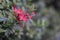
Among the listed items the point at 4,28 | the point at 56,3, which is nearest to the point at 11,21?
the point at 4,28

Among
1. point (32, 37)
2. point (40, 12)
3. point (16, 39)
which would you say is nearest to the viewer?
point (16, 39)

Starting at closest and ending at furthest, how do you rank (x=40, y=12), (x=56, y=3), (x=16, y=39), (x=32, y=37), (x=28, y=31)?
(x=16, y=39)
(x=28, y=31)
(x=32, y=37)
(x=40, y=12)
(x=56, y=3)

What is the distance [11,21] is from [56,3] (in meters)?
1.91

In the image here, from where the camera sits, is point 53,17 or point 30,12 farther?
point 53,17

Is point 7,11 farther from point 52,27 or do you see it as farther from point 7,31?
point 52,27

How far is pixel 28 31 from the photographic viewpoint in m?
2.75

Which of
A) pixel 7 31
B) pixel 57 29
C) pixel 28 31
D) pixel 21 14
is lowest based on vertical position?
pixel 57 29

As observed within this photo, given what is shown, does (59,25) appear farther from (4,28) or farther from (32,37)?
(4,28)

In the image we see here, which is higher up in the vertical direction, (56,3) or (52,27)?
(56,3)

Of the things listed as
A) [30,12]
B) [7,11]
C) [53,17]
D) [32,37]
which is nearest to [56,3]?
[53,17]

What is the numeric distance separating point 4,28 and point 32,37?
89 cm

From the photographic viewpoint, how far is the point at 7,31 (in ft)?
7.06

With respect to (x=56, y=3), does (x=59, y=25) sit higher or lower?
lower

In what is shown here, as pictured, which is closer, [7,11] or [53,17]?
[7,11]
